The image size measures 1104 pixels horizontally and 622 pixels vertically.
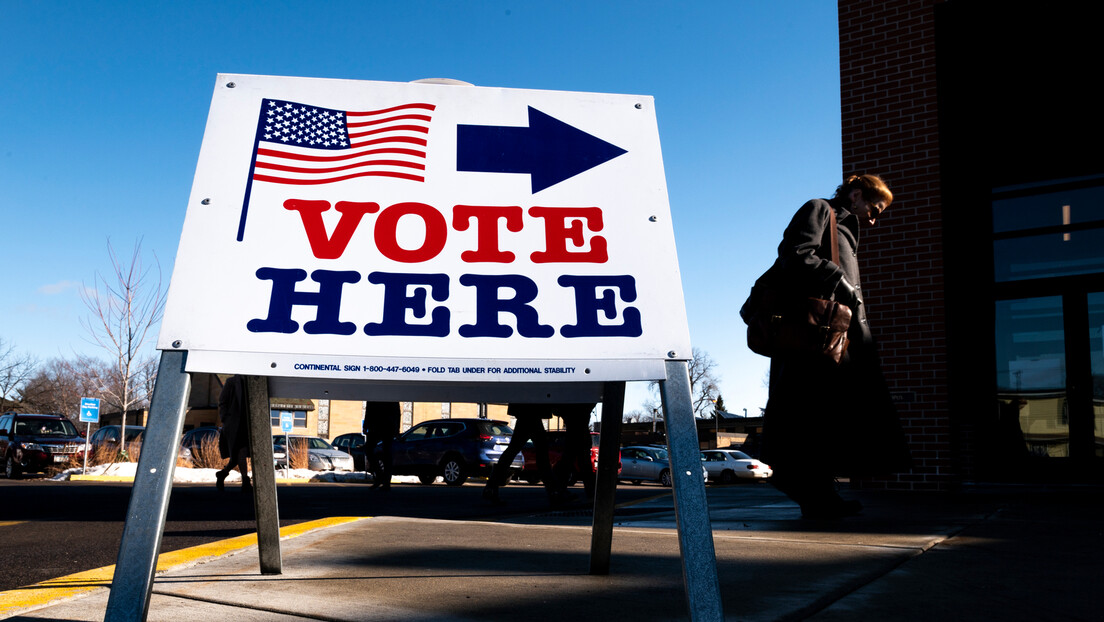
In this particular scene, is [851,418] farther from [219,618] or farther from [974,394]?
[974,394]

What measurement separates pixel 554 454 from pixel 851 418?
1508cm

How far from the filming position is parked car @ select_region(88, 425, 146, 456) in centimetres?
2212

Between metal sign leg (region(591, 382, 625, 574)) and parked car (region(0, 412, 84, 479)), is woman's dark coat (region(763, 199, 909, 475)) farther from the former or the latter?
parked car (region(0, 412, 84, 479))

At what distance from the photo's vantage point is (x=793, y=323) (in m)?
3.93

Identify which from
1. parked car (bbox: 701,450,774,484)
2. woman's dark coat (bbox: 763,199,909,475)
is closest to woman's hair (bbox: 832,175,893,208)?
woman's dark coat (bbox: 763,199,909,475)

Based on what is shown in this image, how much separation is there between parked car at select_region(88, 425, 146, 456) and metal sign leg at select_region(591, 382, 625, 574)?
20378mm

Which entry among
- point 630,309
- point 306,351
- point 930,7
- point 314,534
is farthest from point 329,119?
point 930,7

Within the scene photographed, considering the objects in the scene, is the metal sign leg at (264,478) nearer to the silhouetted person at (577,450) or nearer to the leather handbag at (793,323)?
the leather handbag at (793,323)

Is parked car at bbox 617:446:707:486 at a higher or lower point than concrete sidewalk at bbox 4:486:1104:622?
lower

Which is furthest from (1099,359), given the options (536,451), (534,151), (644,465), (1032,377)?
(644,465)

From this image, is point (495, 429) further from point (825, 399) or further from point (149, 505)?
point (149, 505)

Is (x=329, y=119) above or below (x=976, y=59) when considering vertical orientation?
below

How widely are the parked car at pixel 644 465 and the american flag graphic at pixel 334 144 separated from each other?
79.8ft

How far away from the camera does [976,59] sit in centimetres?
827
